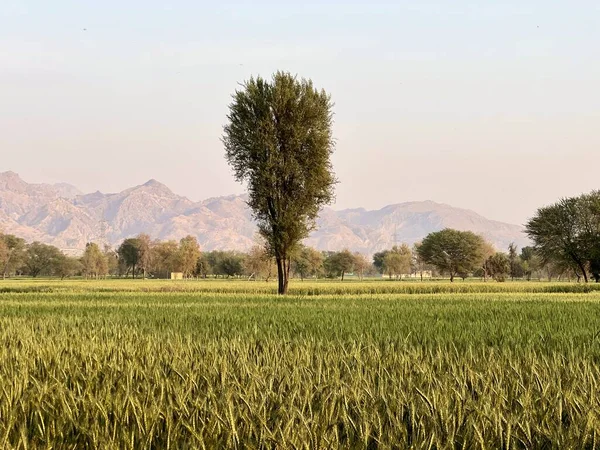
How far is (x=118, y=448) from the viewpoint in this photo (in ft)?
9.59

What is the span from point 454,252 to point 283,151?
103 metres

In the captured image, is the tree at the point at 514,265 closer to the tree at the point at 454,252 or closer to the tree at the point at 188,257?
the tree at the point at 454,252

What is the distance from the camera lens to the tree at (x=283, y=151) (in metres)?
35.5

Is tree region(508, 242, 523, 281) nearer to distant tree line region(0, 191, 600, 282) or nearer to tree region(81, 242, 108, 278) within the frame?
distant tree line region(0, 191, 600, 282)

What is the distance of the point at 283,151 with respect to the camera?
35969mm

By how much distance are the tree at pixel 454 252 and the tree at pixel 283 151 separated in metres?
98.5

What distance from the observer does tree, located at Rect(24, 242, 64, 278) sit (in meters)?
161

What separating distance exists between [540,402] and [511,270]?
157m

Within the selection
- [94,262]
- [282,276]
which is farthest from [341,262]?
[282,276]

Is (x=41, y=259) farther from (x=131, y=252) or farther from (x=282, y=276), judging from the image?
(x=282, y=276)

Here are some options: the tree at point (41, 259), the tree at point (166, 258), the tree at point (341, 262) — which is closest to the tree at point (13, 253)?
the tree at point (41, 259)

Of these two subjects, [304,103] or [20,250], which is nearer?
[304,103]

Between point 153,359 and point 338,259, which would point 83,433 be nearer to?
point 153,359

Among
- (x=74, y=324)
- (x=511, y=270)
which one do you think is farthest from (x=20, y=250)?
(x=74, y=324)
